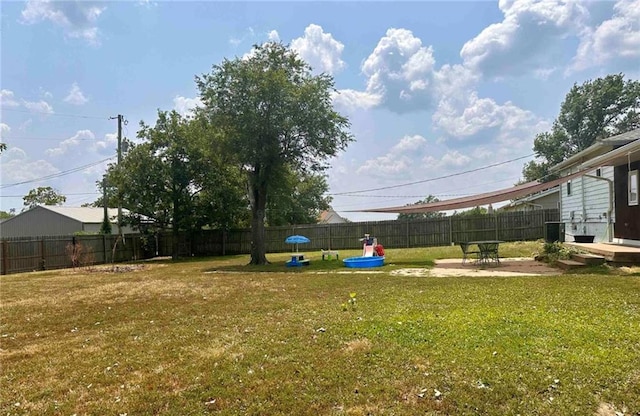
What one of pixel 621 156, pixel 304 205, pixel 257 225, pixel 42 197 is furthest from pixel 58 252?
pixel 42 197

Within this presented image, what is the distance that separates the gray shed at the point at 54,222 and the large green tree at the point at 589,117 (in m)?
34.8

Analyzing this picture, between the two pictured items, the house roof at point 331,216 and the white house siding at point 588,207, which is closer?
the white house siding at point 588,207

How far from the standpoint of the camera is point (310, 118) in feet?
51.2

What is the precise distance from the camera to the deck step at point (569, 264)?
946 cm

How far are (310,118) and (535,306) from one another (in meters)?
11.7

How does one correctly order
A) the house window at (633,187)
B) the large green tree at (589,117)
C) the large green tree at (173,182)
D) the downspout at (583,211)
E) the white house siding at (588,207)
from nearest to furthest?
the house window at (633,187) < the white house siding at (588,207) < the downspout at (583,211) < the large green tree at (173,182) < the large green tree at (589,117)

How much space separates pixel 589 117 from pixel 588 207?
26.1 m

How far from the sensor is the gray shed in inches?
1137

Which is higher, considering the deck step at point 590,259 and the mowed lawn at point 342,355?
the deck step at point 590,259

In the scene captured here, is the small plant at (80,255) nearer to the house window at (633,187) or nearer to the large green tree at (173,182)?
the large green tree at (173,182)

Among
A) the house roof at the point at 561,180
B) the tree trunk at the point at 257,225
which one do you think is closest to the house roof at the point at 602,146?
the house roof at the point at 561,180

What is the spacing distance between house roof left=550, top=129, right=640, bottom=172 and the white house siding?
0.73 metres

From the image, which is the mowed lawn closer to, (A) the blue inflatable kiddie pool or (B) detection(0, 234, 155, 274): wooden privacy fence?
(A) the blue inflatable kiddie pool

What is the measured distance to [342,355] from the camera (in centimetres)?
390
